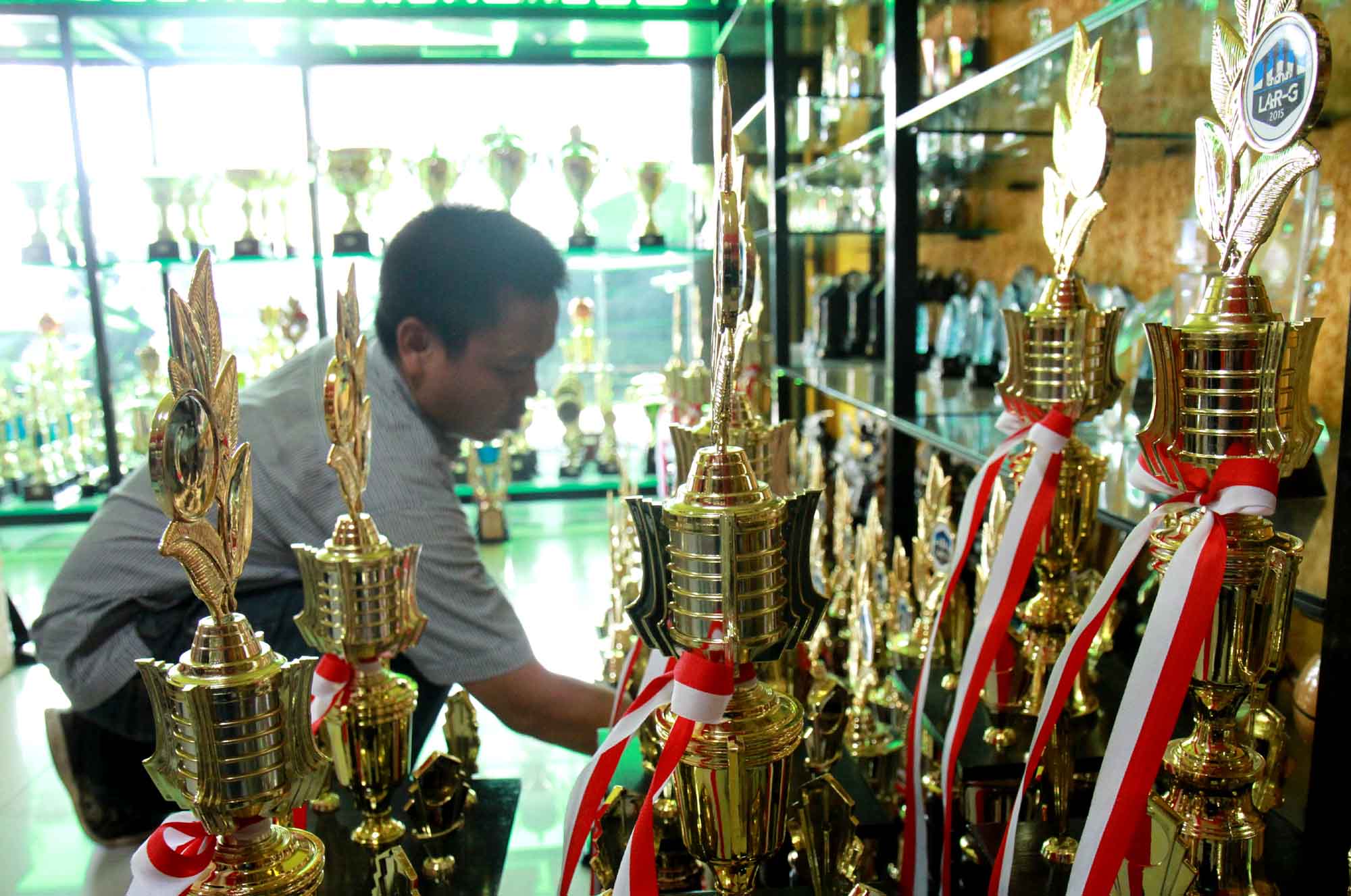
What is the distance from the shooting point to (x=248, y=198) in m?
2.99

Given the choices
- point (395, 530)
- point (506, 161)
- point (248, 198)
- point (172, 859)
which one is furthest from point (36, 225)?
point (172, 859)

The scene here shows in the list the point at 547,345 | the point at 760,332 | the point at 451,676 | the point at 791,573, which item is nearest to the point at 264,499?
the point at 451,676

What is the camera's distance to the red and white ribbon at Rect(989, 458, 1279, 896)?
1.43ft

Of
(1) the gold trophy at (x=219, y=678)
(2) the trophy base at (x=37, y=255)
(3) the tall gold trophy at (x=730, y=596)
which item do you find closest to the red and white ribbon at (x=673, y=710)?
(3) the tall gold trophy at (x=730, y=596)

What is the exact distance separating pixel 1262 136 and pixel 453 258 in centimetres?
115

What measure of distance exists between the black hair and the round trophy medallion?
1096mm

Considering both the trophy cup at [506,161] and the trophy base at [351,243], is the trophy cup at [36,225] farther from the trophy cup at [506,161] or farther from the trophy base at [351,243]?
the trophy cup at [506,161]

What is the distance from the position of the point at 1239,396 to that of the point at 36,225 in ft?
11.1

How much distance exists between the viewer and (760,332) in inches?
100

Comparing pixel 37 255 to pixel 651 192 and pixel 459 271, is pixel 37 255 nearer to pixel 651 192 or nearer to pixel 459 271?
pixel 651 192

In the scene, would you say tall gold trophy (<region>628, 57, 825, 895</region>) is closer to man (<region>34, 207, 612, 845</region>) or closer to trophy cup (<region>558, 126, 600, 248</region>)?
man (<region>34, 207, 612, 845</region>)

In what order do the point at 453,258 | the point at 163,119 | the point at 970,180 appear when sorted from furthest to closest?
the point at 163,119, the point at 970,180, the point at 453,258

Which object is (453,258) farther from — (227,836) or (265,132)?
(265,132)

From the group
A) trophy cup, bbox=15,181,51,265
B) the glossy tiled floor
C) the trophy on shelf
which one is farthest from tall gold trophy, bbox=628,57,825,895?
trophy cup, bbox=15,181,51,265
